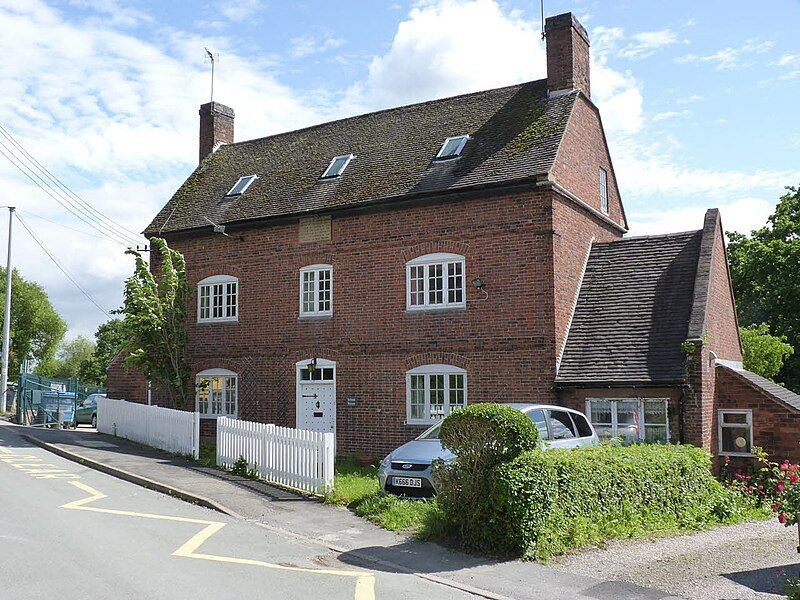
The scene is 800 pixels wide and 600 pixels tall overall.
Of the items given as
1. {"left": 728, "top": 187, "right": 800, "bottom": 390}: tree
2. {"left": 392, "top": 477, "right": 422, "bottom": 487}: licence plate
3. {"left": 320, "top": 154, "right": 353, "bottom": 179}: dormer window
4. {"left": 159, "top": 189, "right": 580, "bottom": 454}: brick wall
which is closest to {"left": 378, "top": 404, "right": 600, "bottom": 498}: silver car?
{"left": 392, "top": 477, "right": 422, "bottom": 487}: licence plate

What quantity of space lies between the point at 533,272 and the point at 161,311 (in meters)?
10.6

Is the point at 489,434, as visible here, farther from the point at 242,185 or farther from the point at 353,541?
the point at 242,185

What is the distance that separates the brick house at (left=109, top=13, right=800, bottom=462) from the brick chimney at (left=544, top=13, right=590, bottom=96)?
0.17 feet

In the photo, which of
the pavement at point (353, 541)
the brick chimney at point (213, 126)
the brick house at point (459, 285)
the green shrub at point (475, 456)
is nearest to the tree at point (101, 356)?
the brick chimney at point (213, 126)

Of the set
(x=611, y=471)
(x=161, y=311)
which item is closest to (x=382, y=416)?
(x=161, y=311)

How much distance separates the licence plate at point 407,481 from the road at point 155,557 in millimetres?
2249

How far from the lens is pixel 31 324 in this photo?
5841 cm

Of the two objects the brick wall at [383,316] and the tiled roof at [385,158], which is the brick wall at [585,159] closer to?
the tiled roof at [385,158]

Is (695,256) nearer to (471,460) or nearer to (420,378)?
(420,378)

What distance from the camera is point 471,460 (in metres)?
10.4

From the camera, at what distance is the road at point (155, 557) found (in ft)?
25.6

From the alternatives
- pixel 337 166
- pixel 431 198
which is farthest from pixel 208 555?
pixel 337 166

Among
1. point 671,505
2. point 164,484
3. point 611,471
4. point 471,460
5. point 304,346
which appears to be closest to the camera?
point 471,460

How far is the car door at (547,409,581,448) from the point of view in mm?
13477
